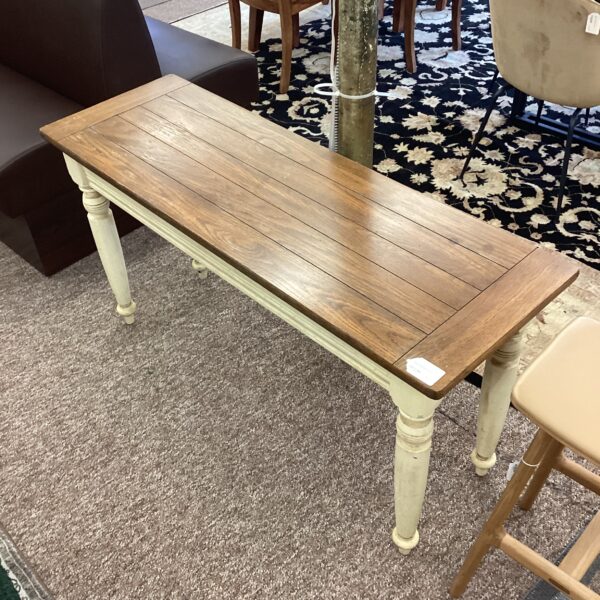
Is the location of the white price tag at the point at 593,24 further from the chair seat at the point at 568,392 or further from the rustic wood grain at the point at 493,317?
the chair seat at the point at 568,392

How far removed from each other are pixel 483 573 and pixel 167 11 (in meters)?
3.94

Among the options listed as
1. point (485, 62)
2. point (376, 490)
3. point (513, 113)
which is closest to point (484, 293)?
point (376, 490)

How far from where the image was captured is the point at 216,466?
1.67 m

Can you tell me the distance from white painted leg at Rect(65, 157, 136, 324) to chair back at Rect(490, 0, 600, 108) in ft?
4.93

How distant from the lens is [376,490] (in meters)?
1.61

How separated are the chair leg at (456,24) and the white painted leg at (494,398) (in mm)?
2652

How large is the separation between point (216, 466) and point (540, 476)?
0.81m

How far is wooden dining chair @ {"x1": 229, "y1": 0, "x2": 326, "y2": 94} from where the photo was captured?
3.08m

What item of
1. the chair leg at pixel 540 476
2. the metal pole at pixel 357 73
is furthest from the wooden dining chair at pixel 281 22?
the chair leg at pixel 540 476

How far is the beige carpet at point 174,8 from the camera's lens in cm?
407

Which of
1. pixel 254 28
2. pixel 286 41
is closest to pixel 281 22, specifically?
pixel 286 41

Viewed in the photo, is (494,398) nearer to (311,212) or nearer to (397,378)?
(397,378)

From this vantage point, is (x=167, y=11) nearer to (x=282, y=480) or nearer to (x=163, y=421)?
(x=163, y=421)

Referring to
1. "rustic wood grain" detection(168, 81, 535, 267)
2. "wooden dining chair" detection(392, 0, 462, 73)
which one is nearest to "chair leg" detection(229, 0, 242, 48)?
"wooden dining chair" detection(392, 0, 462, 73)
